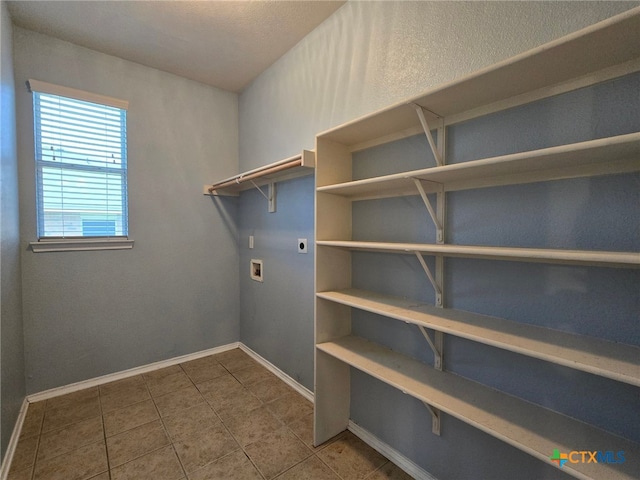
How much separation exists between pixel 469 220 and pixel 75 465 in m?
2.45

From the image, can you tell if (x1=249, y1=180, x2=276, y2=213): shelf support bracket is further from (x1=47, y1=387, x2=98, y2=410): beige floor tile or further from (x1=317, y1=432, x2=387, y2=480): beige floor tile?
(x1=47, y1=387, x2=98, y2=410): beige floor tile

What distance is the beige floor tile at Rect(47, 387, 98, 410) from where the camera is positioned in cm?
206

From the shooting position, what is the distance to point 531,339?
0.93 meters

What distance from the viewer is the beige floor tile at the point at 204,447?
1.57 meters

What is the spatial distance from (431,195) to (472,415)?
939 millimetres

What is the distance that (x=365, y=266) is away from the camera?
67.1 inches

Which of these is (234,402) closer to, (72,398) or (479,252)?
(72,398)

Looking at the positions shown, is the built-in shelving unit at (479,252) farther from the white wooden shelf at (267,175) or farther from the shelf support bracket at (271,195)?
the shelf support bracket at (271,195)

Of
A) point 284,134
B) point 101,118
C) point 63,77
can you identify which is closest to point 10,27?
point 63,77

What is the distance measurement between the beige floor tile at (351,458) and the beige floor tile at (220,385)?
0.98m

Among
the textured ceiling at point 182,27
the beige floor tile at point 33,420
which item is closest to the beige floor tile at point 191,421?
the beige floor tile at point 33,420

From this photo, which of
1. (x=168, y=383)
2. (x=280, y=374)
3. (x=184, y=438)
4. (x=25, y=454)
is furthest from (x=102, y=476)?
(x=280, y=374)

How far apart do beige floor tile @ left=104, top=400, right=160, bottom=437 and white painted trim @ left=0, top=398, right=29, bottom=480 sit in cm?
43

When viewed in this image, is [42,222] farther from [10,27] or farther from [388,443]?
[388,443]
